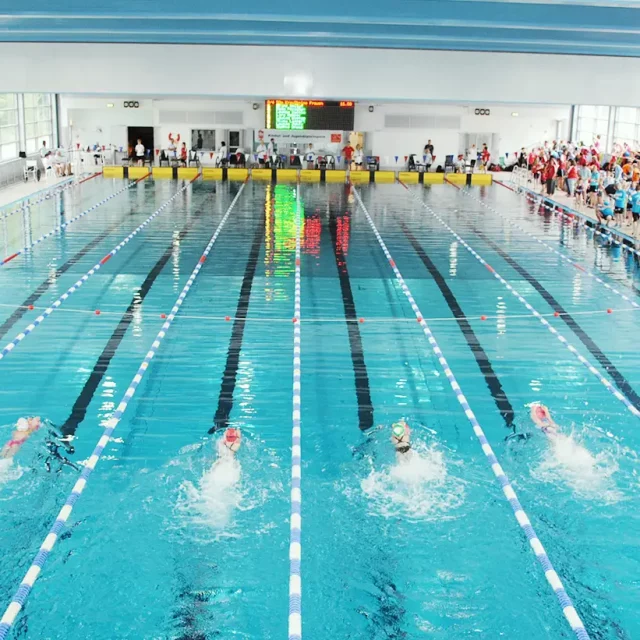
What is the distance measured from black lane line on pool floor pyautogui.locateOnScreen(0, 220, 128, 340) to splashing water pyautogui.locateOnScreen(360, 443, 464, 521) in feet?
14.7

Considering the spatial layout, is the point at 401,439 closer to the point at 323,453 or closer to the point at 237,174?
the point at 323,453

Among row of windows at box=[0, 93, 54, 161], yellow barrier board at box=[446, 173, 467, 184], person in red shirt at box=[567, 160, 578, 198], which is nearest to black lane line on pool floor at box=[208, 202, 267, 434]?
person in red shirt at box=[567, 160, 578, 198]

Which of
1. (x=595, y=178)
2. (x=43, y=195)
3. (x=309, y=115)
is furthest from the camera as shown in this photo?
(x=309, y=115)

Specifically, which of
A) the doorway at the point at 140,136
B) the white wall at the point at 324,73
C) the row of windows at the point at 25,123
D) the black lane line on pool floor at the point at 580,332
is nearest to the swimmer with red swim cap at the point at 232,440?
the black lane line on pool floor at the point at 580,332

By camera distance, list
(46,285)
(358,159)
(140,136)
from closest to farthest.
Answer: (46,285)
(358,159)
(140,136)

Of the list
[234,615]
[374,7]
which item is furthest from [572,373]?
[234,615]

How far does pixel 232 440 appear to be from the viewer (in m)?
5.73

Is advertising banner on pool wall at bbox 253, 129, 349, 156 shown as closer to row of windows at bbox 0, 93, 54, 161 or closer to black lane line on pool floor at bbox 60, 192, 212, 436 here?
row of windows at bbox 0, 93, 54, 161

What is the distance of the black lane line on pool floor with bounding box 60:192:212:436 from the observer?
6422 mm

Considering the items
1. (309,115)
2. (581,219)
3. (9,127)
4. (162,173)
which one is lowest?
(581,219)

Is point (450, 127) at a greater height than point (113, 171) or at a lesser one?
greater

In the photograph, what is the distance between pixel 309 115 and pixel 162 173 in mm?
4395

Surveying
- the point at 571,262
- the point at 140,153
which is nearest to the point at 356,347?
the point at 571,262

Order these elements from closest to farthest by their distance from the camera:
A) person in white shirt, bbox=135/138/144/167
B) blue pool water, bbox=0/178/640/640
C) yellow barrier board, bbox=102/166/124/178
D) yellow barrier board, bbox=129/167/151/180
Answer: blue pool water, bbox=0/178/640/640 → yellow barrier board, bbox=129/167/151/180 → yellow barrier board, bbox=102/166/124/178 → person in white shirt, bbox=135/138/144/167
